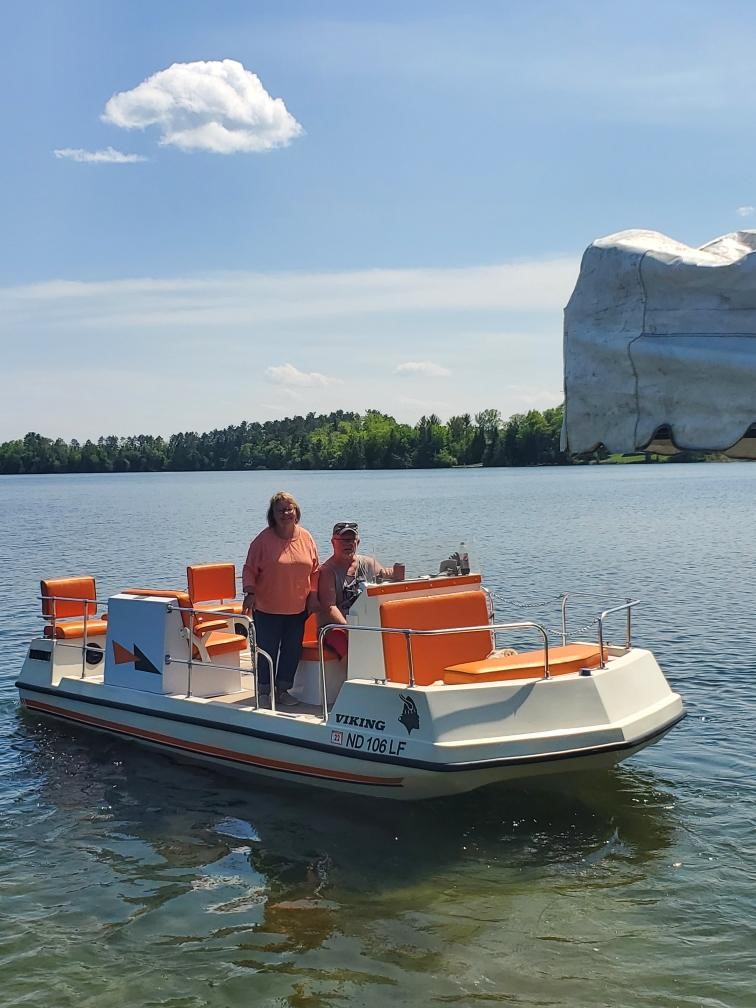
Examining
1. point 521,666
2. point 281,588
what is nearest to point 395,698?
point 521,666

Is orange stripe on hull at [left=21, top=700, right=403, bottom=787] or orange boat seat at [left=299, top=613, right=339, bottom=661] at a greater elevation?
orange boat seat at [left=299, top=613, right=339, bottom=661]

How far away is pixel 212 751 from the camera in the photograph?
30.0 ft

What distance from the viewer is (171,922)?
664cm

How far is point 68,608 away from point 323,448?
13108 centimetres

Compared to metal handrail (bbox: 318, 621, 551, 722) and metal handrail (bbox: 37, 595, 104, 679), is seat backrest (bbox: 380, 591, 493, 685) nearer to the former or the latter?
metal handrail (bbox: 318, 621, 551, 722)

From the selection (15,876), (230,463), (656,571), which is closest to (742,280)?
(15,876)

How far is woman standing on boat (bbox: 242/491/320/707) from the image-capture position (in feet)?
29.1

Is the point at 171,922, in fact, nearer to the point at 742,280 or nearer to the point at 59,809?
the point at 59,809

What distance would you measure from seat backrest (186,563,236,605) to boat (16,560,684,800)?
3.38ft

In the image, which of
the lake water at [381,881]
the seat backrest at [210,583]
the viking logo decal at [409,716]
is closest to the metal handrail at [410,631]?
the viking logo decal at [409,716]

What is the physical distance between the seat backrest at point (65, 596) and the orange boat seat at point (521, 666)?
516cm

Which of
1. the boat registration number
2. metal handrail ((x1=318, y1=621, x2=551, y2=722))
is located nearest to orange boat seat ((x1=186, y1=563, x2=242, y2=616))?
metal handrail ((x1=318, y1=621, x2=551, y2=722))

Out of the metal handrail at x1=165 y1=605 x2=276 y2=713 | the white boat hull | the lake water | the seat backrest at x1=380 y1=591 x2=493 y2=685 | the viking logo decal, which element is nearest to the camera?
the lake water

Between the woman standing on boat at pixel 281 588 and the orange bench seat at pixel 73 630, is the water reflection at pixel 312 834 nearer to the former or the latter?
the woman standing on boat at pixel 281 588
